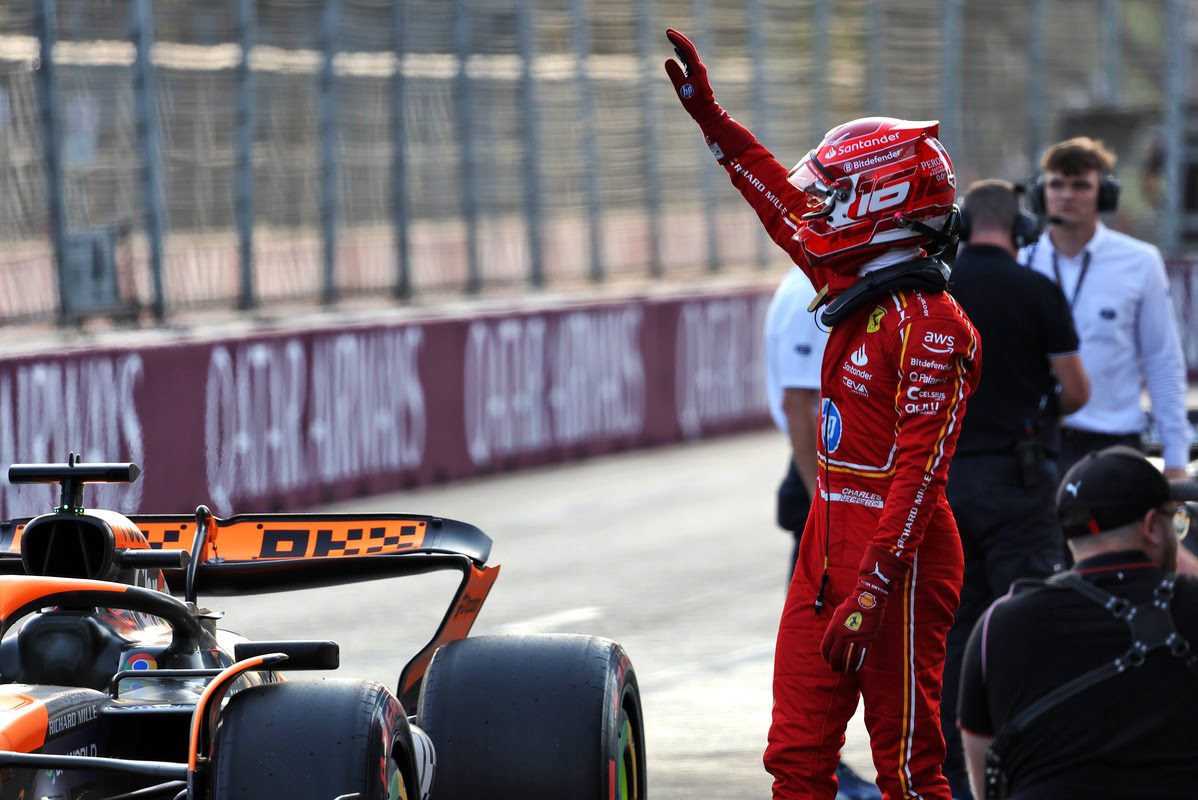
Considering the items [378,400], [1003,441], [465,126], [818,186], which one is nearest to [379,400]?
[378,400]

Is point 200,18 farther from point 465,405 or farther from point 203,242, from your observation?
point 465,405

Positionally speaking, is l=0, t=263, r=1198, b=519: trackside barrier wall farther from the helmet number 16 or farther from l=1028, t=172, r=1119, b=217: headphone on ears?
the helmet number 16

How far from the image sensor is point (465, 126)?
1552 cm

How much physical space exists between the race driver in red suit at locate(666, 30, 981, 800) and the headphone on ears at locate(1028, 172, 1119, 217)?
273cm

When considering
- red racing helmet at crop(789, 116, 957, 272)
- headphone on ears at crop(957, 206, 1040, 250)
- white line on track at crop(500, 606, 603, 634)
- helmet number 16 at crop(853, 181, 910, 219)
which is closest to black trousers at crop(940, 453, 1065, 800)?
headphone on ears at crop(957, 206, 1040, 250)

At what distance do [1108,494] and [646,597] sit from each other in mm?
5913

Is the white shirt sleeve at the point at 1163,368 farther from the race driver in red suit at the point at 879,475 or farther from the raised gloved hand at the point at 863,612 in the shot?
the raised gloved hand at the point at 863,612

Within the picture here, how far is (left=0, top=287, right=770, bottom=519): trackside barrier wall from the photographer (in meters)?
10.7

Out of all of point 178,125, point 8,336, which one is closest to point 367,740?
point 8,336

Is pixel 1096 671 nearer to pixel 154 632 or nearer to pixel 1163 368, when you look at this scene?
pixel 154 632

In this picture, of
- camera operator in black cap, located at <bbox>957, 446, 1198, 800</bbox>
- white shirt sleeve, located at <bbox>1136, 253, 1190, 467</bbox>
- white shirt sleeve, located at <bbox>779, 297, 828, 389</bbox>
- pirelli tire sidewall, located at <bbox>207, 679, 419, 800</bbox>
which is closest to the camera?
camera operator in black cap, located at <bbox>957, 446, 1198, 800</bbox>

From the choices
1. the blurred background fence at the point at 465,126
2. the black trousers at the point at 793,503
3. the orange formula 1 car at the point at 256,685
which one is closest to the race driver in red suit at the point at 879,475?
the orange formula 1 car at the point at 256,685

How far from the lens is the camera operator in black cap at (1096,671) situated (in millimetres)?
3434

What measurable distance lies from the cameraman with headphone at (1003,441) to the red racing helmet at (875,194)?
158cm
